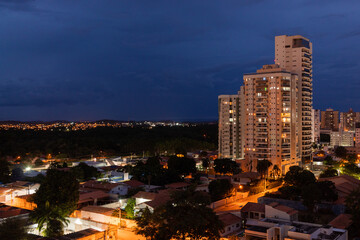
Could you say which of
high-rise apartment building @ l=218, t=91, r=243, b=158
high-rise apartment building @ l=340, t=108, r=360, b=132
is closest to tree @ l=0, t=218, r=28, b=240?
high-rise apartment building @ l=218, t=91, r=243, b=158

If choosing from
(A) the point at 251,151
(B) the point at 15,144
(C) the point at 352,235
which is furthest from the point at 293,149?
(B) the point at 15,144

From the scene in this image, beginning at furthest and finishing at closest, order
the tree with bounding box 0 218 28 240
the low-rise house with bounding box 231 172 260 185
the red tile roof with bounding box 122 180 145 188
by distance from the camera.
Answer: the low-rise house with bounding box 231 172 260 185 < the red tile roof with bounding box 122 180 145 188 < the tree with bounding box 0 218 28 240

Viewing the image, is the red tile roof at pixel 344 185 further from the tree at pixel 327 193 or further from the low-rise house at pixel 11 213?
the low-rise house at pixel 11 213

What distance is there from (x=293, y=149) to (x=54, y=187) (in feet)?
88.6

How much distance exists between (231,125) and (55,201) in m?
29.9

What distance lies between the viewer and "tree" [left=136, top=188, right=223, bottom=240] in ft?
37.4

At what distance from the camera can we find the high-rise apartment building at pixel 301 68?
39.1 meters

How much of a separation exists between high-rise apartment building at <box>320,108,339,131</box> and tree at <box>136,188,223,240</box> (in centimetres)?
9562

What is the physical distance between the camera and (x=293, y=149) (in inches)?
1453

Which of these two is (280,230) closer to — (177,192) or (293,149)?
(177,192)

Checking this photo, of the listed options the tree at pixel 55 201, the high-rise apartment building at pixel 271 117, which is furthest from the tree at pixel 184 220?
the high-rise apartment building at pixel 271 117

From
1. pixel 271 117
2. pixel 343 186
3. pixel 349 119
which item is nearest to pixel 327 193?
pixel 343 186

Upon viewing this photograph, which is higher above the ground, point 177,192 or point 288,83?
point 288,83

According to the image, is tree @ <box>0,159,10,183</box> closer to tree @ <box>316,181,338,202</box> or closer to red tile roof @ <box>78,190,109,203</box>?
red tile roof @ <box>78,190,109,203</box>
